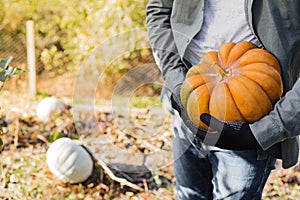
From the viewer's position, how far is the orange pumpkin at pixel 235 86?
1.55m

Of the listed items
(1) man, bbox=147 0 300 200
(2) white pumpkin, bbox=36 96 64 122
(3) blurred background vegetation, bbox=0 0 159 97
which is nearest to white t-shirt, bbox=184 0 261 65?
(1) man, bbox=147 0 300 200

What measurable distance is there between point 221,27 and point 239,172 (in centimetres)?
51

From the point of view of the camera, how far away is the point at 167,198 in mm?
3350

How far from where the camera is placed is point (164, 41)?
6.40 ft

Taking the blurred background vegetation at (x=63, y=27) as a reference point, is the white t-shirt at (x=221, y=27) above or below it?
above

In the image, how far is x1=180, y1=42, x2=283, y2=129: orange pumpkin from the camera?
1.55m

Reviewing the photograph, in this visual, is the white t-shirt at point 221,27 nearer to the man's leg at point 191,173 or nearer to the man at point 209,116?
the man at point 209,116

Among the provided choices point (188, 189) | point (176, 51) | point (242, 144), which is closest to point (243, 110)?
point (242, 144)

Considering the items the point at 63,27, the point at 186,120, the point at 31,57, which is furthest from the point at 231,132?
the point at 63,27

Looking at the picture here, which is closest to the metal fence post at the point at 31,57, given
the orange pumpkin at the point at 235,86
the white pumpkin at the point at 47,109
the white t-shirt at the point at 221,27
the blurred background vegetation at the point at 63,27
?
the blurred background vegetation at the point at 63,27

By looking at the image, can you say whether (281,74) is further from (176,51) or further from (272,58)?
(176,51)

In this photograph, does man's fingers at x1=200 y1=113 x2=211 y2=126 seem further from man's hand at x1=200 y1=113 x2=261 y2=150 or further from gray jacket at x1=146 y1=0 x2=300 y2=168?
gray jacket at x1=146 y1=0 x2=300 y2=168

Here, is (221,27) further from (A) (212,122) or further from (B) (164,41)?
(A) (212,122)

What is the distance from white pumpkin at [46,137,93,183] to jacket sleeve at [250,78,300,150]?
207cm
